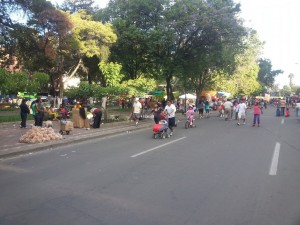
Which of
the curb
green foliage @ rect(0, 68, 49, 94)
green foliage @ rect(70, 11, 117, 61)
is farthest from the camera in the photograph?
green foliage @ rect(70, 11, 117, 61)

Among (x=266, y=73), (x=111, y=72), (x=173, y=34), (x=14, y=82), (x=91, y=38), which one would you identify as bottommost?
(x=14, y=82)

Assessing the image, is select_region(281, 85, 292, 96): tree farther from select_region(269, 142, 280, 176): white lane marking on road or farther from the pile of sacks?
the pile of sacks

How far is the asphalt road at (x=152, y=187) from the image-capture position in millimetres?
5168

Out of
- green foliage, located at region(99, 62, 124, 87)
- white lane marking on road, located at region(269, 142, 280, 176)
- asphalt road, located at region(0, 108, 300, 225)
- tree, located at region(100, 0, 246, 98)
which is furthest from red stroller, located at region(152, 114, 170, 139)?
tree, located at region(100, 0, 246, 98)

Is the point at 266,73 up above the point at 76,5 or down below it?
below

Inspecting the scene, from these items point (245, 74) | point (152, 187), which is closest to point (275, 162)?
point (152, 187)

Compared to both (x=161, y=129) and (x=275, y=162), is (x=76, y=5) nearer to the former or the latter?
(x=161, y=129)

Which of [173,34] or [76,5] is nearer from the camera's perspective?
[173,34]

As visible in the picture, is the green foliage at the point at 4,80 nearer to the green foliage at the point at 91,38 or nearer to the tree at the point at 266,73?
the green foliage at the point at 91,38

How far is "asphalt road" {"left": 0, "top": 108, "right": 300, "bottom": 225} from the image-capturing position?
17.0ft

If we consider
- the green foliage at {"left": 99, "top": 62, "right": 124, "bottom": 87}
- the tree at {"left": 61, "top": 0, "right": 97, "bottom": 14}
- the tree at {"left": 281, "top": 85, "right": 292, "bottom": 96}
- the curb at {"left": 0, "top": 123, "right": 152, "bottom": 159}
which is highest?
the tree at {"left": 61, "top": 0, "right": 97, "bottom": 14}

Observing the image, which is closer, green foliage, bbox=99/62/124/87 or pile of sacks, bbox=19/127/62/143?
pile of sacks, bbox=19/127/62/143

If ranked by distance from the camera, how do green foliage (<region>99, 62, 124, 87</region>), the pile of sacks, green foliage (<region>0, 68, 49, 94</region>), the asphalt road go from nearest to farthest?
1. the asphalt road
2. green foliage (<region>0, 68, 49, 94</region>)
3. the pile of sacks
4. green foliage (<region>99, 62, 124, 87</region>)

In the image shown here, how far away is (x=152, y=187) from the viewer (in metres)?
6.82
